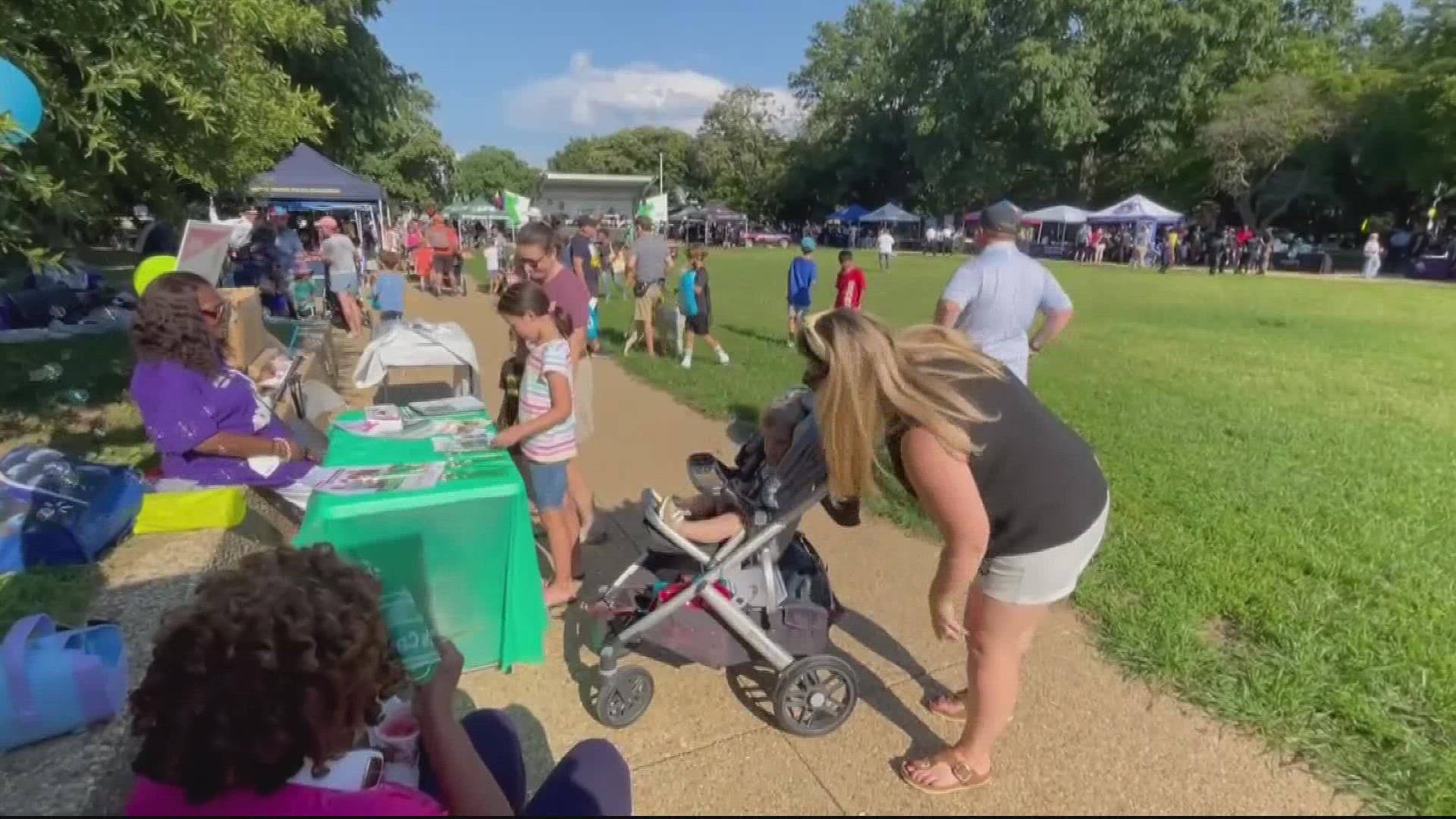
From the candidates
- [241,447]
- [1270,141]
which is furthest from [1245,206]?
[241,447]

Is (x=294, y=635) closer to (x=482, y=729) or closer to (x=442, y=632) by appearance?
(x=482, y=729)

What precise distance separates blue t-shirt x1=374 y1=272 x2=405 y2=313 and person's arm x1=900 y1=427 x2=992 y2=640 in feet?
33.2

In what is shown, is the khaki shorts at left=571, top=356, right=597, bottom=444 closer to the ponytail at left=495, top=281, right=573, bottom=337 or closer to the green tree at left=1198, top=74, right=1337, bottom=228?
the ponytail at left=495, top=281, right=573, bottom=337

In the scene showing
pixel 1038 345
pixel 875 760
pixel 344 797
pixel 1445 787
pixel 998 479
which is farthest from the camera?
pixel 1038 345

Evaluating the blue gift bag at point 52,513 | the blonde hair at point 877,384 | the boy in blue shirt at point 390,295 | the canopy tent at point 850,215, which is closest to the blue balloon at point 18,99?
the blue gift bag at point 52,513

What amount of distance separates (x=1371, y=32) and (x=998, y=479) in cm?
6337

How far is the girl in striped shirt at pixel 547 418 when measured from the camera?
341cm

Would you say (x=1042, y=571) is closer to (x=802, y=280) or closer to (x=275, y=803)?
(x=275, y=803)

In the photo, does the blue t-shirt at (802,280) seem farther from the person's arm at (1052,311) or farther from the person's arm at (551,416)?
the person's arm at (551,416)

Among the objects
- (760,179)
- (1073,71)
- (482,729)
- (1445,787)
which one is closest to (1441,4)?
(1073,71)

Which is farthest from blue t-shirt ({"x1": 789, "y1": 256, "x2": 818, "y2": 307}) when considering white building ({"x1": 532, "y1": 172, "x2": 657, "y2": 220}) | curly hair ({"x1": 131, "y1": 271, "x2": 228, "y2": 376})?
white building ({"x1": 532, "y1": 172, "x2": 657, "y2": 220})

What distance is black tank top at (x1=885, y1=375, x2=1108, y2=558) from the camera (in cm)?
207

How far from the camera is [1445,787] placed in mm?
2445

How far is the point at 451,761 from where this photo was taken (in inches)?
59.5
